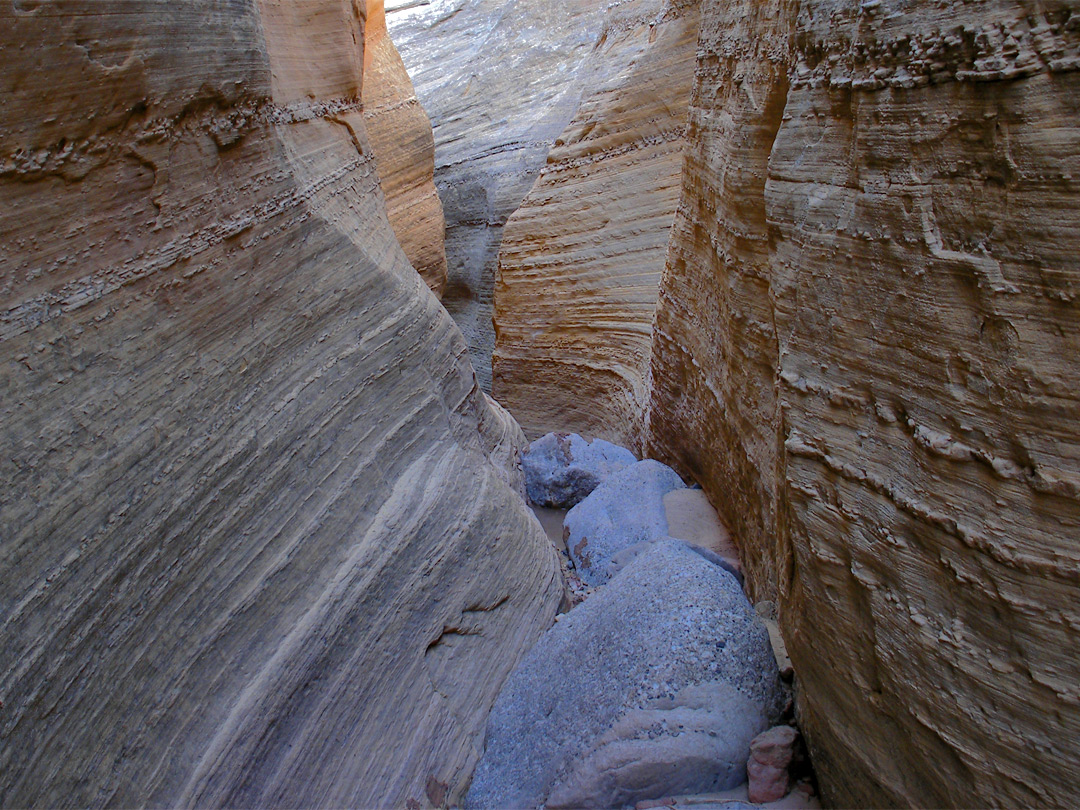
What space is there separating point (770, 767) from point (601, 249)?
14.7 ft

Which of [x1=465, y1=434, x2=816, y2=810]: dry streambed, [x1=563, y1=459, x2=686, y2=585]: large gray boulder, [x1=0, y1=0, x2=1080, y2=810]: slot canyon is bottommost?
[x1=563, y1=459, x2=686, y2=585]: large gray boulder

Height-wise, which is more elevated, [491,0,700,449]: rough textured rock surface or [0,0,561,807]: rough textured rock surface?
[0,0,561,807]: rough textured rock surface

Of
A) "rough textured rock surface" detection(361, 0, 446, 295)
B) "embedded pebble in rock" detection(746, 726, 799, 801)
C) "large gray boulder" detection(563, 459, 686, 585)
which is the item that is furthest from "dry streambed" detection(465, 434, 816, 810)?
"rough textured rock surface" detection(361, 0, 446, 295)

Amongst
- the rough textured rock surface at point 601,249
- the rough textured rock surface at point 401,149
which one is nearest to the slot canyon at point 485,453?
the rough textured rock surface at point 601,249

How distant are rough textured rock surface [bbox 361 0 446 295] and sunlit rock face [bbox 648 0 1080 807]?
17.6ft

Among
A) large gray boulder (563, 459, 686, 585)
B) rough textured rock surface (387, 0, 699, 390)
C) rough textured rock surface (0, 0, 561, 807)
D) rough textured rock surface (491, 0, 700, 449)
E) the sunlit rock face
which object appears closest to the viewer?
the sunlit rock face

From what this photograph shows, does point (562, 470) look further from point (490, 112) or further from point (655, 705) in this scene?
point (490, 112)

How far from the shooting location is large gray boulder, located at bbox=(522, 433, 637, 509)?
4965 millimetres

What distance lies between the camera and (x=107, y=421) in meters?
2.05

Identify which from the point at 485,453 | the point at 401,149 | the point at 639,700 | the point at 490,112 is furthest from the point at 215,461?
the point at 490,112

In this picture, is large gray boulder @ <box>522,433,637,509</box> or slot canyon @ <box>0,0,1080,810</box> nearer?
slot canyon @ <box>0,0,1080,810</box>

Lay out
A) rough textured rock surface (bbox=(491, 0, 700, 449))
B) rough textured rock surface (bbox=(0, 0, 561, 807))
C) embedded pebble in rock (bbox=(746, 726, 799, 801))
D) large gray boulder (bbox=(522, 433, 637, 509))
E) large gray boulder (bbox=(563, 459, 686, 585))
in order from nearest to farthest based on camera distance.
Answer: rough textured rock surface (bbox=(0, 0, 561, 807))
embedded pebble in rock (bbox=(746, 726, 799, 801))
large gray boulder (bbox=(563, 459, 686, 585))
large gray boulder (bbox=(522, 433, 637, 509))
rough textured rock surface (bbox=(491, 0, 700, 449))

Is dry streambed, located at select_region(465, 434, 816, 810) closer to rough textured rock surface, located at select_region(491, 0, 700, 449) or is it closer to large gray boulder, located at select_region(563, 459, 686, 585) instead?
large gray boulder, located at select_region(563, 459, 686, 585)

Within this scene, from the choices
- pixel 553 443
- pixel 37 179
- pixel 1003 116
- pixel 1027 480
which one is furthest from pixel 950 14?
pixel 553 443
